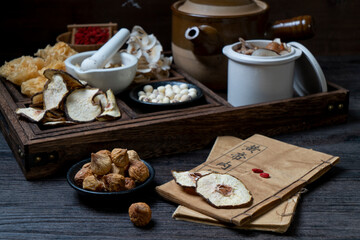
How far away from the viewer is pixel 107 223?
2.90ft

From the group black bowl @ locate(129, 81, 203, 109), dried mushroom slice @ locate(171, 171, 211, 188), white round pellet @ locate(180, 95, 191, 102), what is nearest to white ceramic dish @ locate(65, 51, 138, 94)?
black bowl @ locate(129, 81, 203, 109)

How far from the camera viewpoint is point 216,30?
1.35m

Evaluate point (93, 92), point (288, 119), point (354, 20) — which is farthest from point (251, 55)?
point (354, 20)

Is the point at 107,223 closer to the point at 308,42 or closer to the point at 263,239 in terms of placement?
the point at 263,239

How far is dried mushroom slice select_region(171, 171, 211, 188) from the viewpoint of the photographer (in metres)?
0.94

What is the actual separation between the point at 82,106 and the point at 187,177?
33cm

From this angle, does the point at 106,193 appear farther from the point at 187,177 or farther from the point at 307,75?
the point at 307,75

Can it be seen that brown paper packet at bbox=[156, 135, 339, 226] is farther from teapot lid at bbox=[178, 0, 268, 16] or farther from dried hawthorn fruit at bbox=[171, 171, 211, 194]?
teapot lid at bbox=[178, 0, 268, 16]

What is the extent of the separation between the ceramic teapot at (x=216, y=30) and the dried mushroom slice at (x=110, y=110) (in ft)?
0.86

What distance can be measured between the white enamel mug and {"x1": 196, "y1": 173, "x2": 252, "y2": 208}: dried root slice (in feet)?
1.18

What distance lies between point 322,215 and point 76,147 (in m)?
0.48

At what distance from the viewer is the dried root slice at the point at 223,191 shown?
0.89m

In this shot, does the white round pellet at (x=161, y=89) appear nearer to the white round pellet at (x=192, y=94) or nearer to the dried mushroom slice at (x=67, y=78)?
the white round pellet at (x=192, y=94)

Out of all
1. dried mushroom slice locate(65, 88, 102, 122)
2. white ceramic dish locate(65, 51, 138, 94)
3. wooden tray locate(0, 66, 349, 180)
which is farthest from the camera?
white ceramic dish locate(65, 51, 138, 94)
